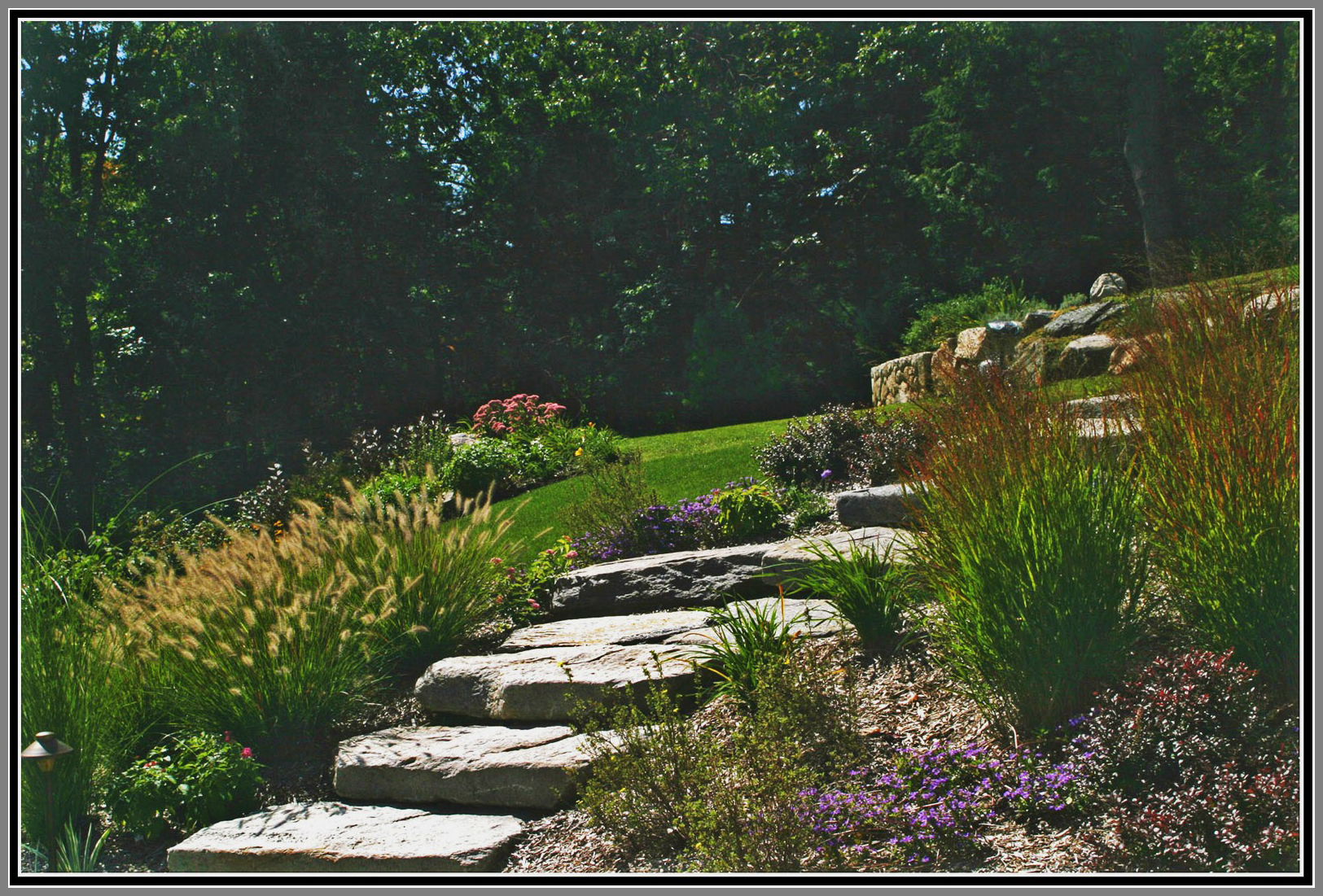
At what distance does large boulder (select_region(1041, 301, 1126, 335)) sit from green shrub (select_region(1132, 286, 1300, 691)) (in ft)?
23.2

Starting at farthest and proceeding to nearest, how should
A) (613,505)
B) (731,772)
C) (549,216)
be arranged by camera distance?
(549,216)
(613,505)
(731,772)

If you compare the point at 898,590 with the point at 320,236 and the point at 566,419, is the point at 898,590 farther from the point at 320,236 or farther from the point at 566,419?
the point at 320,236

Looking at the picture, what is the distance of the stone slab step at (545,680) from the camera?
13.8ft

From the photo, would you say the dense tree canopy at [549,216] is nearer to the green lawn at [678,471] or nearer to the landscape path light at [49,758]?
the green lawn at [678,471]

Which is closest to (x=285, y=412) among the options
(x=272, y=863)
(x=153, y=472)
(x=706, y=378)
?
(x=153, y=472)

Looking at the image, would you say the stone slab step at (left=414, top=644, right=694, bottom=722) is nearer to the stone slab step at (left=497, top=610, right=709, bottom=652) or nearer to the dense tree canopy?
the stone slab step at (left=497, top=610, right=709, bottom=652)

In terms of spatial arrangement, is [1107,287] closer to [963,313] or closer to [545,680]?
[963,313]

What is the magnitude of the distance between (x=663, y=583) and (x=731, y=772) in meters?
2.32

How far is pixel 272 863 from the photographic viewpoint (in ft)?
11.5

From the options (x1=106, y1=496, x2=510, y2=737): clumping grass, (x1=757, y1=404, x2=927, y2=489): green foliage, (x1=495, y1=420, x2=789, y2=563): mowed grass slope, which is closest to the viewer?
(x1=106, y1=496, x2=510, y2=737): clumping grass

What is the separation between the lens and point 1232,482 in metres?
3.22

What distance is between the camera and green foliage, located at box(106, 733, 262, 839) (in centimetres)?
389

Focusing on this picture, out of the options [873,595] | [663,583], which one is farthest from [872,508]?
[873,595]

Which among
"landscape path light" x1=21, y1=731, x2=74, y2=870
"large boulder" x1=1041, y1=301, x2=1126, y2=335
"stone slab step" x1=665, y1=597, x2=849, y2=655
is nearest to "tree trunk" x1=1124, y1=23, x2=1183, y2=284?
"large boulder" x1=1041, y1=301, x2=1126, y2=335
